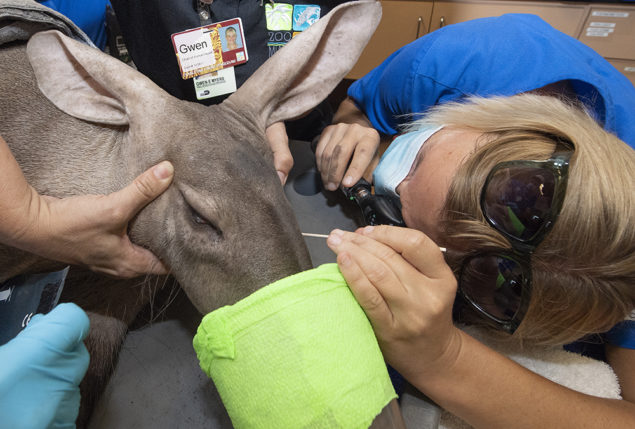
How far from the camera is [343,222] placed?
1.39m

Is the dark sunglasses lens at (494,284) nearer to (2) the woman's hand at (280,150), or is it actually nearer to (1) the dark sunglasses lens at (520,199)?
(1) the dark sunglasses lens at (520,199)

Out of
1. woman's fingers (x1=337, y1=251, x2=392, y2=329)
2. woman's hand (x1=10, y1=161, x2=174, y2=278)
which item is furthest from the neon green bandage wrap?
woman's hand (x1=10, y1=161, x2=174, y2=278)

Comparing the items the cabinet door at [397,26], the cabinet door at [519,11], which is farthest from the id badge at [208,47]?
the cabinet door at [519,11]

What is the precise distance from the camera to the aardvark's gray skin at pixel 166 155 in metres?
0.87

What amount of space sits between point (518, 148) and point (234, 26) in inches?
43.3

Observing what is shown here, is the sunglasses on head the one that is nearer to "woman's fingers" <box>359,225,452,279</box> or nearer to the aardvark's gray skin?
"woman's fingers" <box>359,225,452,279</box>

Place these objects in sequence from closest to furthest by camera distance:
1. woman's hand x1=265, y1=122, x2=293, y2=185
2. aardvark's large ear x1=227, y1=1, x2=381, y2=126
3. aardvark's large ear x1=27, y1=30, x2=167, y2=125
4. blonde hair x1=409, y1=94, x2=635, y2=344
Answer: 1. blonde hair x1=409, y1=94, x2=635, y2=344
2. aardvark's large ear x1=27, y1=30, x2=167, y2=125
3. aardvark's large ear x1=227, y1=1, x2=381, y2=126
4. woman's hand x1=265, y1=122, x2=293, y2=185

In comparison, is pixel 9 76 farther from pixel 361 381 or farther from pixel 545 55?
pixel 545 55

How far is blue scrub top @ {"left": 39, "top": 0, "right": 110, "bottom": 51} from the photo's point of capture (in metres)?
1.53

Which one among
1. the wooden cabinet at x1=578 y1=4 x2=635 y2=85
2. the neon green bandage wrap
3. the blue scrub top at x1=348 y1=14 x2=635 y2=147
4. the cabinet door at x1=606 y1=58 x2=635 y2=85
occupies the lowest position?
the cabinet door at x1=606 y1=58 x2=635 y2=85

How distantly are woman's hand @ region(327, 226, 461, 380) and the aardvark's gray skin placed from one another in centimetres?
21

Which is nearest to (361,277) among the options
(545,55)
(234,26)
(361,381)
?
(361,381)

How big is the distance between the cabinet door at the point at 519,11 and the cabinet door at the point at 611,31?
0.36 feet

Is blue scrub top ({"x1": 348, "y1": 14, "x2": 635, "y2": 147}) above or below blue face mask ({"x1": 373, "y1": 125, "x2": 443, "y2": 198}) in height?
above
